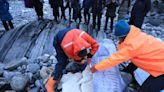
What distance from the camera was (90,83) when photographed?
12.8 feet

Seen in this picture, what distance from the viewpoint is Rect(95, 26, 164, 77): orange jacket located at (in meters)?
3.26

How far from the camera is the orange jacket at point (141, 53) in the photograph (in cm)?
326

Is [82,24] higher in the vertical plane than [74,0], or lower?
lower

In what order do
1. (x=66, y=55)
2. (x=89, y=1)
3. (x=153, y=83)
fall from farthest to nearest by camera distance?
(x=89, y=1) → (x=66, y=55) → (x=153, y=83)

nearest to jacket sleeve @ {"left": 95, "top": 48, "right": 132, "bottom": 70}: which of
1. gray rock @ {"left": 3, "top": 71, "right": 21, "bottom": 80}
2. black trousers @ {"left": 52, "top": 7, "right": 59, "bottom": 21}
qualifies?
gray rock @ {"left": 3, "top": 71, "right": 21, "bottom": 80}

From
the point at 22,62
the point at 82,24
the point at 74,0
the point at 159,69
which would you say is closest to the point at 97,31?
the point at 82,24

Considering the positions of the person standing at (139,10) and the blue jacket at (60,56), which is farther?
the person standing at (139,10)

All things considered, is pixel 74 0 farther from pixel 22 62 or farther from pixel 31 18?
pixel 31 18

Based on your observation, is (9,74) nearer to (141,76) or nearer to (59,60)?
(59,60)

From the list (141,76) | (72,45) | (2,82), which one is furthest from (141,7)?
(2,82)

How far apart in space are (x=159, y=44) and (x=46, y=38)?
13.6 ft

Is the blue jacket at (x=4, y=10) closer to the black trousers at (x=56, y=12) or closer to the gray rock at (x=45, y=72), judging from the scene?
the black trousers at (x=56, y=12)

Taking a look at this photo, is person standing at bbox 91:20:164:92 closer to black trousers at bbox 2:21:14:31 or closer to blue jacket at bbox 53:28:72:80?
blue jacket at bbox 53:28:72:80

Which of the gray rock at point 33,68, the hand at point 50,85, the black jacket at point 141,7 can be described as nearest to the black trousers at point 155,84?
the hand at point 50,85
